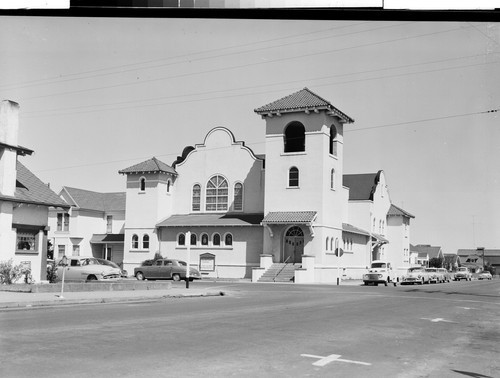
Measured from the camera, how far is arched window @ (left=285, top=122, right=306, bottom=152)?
4731 cm

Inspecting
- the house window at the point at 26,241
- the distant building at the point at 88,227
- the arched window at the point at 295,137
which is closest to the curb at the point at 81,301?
the house window at the point at 26,241

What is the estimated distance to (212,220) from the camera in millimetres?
49844

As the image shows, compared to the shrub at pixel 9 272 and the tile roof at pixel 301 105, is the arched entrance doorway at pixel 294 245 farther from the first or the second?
the shrub at pixel 9 272

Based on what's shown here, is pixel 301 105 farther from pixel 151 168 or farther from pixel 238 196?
pixel 151 168

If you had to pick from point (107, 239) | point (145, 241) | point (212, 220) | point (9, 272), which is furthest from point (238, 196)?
point (9, 272)

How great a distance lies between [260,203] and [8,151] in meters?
25.9

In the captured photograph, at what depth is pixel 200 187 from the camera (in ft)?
172

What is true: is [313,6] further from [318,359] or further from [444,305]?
[444,305]

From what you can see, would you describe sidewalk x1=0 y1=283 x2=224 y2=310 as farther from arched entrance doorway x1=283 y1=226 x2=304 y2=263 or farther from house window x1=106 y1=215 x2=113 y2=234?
house window x1=106 y1=215 x2=113 y2=234

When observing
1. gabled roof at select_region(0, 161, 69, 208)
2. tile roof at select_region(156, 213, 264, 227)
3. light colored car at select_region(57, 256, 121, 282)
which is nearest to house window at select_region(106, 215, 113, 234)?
tile roof at select_region(156, 213, 264, 227)

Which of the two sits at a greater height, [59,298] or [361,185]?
[361,185]

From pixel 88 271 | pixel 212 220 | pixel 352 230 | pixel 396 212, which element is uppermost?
pixel 396 212

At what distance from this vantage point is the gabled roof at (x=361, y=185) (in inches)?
2356

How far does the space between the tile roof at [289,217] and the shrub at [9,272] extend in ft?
71.8
